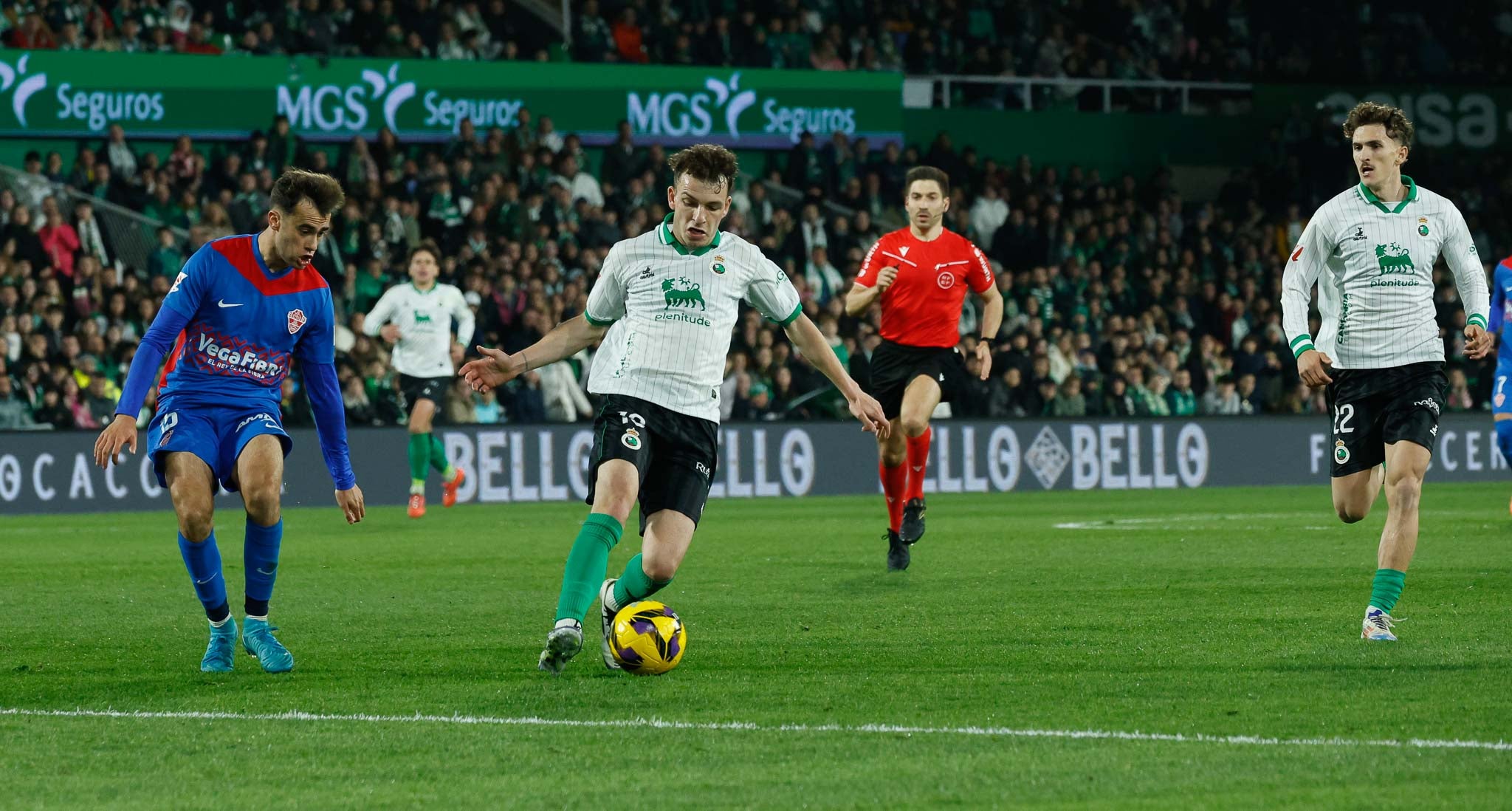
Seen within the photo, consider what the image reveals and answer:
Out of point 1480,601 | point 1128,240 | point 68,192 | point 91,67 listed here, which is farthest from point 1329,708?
point 1128,240

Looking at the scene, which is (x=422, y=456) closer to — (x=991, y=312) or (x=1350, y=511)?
(x=991, y=312)

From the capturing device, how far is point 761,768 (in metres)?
5.59

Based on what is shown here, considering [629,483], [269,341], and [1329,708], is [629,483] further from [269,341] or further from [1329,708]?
[1329,708]

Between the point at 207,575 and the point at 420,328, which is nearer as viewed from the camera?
the point at 207,575

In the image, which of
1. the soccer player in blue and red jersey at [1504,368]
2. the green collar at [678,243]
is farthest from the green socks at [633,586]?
the soccer player in blue and red jersey at [1504,368]

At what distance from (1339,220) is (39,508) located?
1528 cm

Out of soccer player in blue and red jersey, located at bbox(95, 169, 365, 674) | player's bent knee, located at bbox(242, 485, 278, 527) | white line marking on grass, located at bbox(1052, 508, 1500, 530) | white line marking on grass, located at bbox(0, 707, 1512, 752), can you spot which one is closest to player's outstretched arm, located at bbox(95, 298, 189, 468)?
soccer player in blue and red jersey, located at bbox(95, 169, 365, 674)

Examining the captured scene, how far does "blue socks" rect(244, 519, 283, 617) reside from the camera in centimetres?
795

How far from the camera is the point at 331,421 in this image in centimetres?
796

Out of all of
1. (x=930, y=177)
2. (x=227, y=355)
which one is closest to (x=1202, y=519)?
(x=930, y=177)

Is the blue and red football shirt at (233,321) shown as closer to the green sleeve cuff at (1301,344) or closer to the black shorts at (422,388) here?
the green sleeve cuff at (1301,344)

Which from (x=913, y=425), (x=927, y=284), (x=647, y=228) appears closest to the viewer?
(x=913, y=425)

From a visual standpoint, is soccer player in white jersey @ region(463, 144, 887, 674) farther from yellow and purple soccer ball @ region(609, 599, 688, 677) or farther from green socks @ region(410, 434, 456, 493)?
green socks @ region(410, 434, 456, 493)

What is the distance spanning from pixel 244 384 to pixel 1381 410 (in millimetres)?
4818
